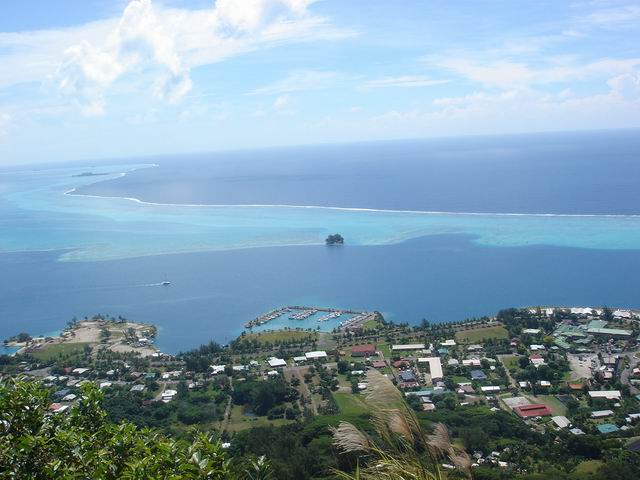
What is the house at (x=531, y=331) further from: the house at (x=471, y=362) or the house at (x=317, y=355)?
the house at (x=317, y=355)

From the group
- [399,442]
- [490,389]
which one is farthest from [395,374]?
[399,442]

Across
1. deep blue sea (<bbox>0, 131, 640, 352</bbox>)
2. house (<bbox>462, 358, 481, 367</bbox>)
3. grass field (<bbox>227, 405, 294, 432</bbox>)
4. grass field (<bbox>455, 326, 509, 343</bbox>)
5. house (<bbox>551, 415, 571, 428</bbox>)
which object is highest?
deep blue sea (<bbox>0, 131, 640, 352</bbox>)

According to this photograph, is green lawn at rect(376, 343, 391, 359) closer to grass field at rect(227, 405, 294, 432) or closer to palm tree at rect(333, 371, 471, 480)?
grass field at rect(227, 405, 294, 432)

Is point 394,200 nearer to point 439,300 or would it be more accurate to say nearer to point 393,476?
point 439,300

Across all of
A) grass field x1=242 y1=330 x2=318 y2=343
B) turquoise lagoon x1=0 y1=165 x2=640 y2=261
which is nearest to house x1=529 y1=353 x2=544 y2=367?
grass field x1=242 y1=330 x2=318 y2=343

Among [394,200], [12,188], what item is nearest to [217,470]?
[394,200]

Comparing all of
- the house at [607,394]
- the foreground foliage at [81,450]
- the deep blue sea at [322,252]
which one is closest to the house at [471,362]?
the house at [607,394]

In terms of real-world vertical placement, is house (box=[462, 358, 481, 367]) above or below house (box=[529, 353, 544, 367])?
below
